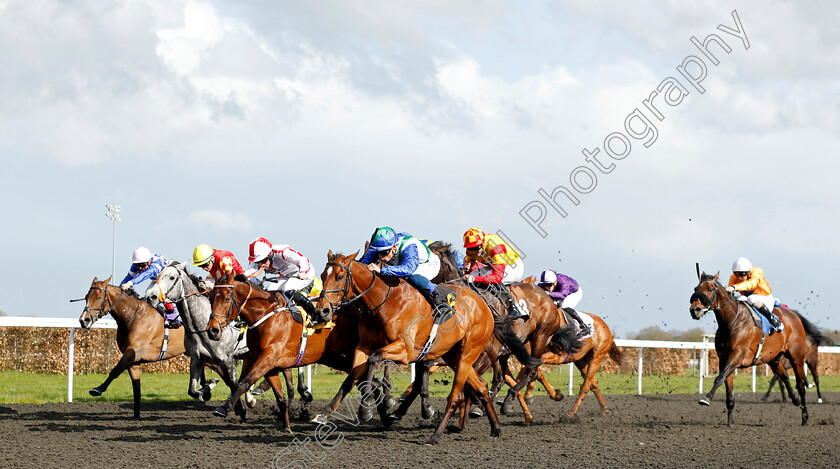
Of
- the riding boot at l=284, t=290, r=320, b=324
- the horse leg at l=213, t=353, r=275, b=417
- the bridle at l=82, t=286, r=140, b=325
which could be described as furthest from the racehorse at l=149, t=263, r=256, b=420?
the riding boot at l=284, t=290, r=320, b=324

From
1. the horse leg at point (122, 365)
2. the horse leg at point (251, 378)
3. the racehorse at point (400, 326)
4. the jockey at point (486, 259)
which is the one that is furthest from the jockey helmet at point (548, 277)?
the horse leg at point (122, 365)

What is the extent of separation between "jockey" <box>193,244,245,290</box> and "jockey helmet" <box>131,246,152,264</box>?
0.56 metres

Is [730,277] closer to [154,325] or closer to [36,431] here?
[154,325]

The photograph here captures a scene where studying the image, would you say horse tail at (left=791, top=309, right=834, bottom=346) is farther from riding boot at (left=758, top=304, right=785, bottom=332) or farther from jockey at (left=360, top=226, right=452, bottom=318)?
jockey at (left=360, top=226, right=452, bottom=318)

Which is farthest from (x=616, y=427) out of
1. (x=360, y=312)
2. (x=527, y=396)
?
(x=360, y=312)

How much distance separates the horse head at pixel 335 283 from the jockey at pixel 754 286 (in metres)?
4.96

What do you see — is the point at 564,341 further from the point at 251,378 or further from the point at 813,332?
the point at 813,332

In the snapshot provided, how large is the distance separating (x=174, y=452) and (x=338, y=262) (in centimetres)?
178

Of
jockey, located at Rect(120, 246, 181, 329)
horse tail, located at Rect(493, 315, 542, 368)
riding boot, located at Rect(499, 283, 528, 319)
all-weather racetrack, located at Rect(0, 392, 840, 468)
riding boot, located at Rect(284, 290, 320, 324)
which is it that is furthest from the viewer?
jockey, located at Rect(120, 246, 181, 329)

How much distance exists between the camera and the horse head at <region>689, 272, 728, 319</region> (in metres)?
8.04

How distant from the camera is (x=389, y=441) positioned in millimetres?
6484

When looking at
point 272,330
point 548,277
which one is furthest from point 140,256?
point 548,277

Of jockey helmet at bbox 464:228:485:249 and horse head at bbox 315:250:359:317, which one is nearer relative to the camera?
horse head at bbox 315:250:359:317

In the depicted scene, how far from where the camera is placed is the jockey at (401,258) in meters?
6.02
